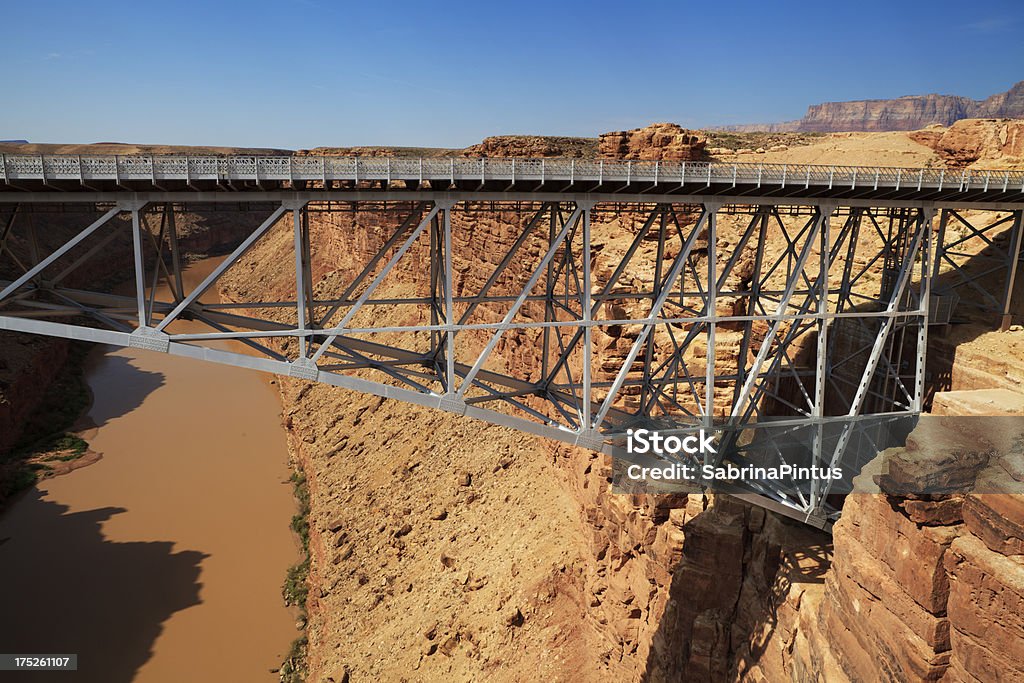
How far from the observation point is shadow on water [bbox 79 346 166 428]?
40.6 meters

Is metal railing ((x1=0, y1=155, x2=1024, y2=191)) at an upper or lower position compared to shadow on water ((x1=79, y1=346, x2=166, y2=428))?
upper

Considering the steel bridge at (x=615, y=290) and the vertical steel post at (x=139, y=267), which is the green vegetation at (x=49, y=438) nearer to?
the steel bridge at (x=615, y=290)

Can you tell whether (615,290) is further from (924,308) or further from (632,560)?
(924,308)

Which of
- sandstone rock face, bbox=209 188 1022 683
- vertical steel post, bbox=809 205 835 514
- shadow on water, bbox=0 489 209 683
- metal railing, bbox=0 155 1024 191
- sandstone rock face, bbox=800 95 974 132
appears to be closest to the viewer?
sandstone rock face, bbox=209 188 1022 683

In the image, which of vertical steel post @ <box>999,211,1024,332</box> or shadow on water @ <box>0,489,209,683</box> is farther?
shadow on water @ <box>0,489,209,683</box>

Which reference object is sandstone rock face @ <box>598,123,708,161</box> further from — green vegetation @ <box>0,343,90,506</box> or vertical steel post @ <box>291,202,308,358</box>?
green vegetation @ <box>0,343,90,506</box>

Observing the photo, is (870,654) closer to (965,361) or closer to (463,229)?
(965,361)

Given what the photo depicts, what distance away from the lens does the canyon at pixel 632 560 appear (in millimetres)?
8719

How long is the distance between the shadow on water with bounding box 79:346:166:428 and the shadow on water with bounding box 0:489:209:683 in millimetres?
12493

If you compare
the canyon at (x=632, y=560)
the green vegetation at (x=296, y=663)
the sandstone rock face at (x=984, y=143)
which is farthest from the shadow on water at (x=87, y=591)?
the sandstone rock face at (x=984, y=143)

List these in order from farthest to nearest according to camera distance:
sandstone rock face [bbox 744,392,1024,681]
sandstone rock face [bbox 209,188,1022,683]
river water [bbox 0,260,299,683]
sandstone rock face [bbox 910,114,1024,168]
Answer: sandstone rock face [bbox 910,114,1024,168] < river water [bbox 0,260,299,683] < sandstone rock face [bbox 209,188,1022,683] < sandstone rock face [bbox 744,392,1024,681]

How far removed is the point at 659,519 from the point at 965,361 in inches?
317

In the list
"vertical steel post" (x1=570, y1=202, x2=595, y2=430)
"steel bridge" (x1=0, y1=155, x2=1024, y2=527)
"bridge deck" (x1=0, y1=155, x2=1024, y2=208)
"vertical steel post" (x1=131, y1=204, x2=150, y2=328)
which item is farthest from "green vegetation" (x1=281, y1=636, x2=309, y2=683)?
"bridge deck" (x1=0, y1=155, x2=1024, y2=208)

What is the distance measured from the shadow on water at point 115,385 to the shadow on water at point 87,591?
41.0ft
